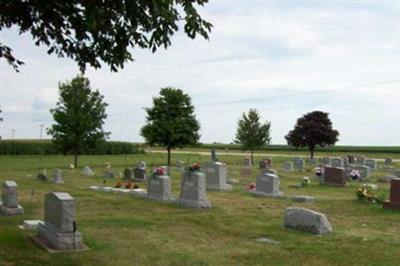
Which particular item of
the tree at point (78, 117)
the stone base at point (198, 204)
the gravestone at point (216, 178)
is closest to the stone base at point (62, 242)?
the stone base at point (198, 204)

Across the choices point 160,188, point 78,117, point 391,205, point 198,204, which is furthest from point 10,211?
point 78,117

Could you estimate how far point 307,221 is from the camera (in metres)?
12.4

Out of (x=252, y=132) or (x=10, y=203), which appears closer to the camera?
(x=10, y=203)

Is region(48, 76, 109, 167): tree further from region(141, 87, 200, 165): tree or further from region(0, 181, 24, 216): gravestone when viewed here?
region(0, 181, 24, 216): gravestone

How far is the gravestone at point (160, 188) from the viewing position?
18.9 meters

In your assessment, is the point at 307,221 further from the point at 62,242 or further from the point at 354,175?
the point at 354,175

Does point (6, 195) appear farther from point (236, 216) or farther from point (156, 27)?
point (156, 27)

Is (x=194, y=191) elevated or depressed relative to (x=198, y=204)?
elevated

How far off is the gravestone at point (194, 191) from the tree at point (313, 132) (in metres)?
41.8

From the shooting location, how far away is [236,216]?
1509cm

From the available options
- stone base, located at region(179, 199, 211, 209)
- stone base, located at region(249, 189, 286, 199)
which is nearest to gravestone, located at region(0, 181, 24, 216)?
stone base, located at region(179, 199, 211, 209)

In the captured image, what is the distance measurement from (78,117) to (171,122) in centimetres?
723

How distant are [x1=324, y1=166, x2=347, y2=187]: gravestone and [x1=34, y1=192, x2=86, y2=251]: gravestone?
57.0 feet

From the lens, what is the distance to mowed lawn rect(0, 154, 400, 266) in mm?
9617
